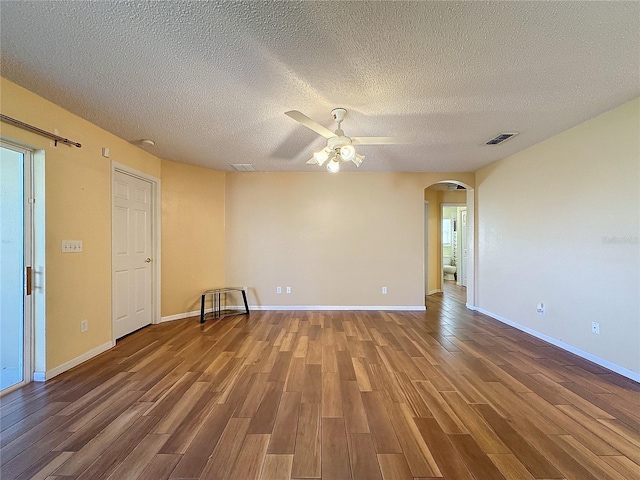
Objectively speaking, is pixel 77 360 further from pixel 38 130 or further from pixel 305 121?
pixel 305 121

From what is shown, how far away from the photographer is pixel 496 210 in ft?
13.9

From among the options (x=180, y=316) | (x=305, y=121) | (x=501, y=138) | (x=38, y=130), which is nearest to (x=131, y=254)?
(x=180, y=316)

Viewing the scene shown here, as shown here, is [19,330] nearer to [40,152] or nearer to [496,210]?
[40,152]

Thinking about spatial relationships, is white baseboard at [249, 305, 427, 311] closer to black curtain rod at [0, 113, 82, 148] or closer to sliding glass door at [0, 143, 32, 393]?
sliding glass door at [0, 143, 32, 393]

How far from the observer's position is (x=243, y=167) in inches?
175

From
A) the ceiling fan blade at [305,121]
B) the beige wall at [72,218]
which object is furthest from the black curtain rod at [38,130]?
the ceiling fan blade at [305,121]

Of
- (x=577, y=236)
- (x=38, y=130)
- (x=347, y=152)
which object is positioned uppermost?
(x=38, y=130)

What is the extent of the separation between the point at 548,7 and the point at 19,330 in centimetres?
439

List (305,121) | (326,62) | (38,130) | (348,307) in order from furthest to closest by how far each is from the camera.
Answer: (348,307), (38,130), (305,121), (326,62)

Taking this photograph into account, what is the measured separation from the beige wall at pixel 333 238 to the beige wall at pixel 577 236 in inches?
49.4

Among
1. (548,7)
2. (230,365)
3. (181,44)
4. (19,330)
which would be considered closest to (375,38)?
(548,7)

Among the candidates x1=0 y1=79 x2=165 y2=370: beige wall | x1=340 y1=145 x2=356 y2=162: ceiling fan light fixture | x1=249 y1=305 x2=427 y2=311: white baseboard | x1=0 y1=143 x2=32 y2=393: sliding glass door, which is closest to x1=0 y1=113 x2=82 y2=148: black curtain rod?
x1=0 y1=79 x2=165 y2=370: beige wall

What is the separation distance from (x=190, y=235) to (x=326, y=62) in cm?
354

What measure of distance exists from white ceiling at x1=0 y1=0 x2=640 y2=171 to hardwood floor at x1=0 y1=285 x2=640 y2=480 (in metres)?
2.44
